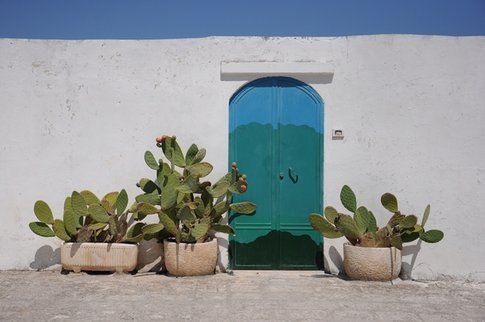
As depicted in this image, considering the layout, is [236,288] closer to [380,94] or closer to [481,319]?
[481,319]

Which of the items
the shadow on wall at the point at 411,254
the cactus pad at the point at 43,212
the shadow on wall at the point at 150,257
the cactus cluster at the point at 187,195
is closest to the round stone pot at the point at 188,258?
the cactus cluster at the point at 187,195

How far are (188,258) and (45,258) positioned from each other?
5.35 ft

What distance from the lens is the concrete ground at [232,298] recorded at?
3.79 meters

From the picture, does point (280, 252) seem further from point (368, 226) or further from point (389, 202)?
point (389, 202)

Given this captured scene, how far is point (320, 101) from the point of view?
532cm

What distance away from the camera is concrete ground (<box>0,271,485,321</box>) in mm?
3793

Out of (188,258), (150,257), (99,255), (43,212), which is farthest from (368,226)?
(43,212)

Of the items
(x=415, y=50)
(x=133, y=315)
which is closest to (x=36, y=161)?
(x=133, y=315)

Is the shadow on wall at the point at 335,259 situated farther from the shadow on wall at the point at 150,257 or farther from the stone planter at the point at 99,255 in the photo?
the stone planter at the point at 99,255

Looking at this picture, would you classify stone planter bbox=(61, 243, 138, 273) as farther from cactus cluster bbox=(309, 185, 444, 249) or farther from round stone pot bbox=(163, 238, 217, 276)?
cactus cluster bbox=(309, 185, 444, 249)

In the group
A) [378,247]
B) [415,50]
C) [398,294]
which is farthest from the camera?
[415,50]

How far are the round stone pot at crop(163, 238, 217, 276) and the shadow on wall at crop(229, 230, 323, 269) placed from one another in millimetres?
434

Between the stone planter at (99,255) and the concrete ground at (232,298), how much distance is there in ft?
0.39

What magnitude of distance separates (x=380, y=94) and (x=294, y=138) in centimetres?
102
